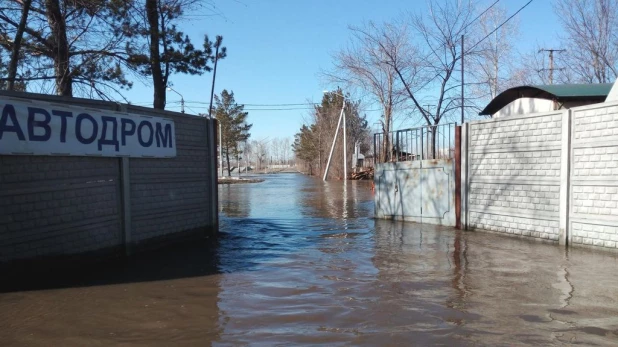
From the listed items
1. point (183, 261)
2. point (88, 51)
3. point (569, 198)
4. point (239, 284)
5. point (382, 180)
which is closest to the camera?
point (239, 284)

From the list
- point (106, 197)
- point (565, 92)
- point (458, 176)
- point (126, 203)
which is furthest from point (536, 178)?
point (106, 197)

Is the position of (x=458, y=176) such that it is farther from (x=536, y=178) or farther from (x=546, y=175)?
(x=546, y=175)

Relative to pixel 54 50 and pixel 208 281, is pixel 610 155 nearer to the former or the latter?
pixel 208 281

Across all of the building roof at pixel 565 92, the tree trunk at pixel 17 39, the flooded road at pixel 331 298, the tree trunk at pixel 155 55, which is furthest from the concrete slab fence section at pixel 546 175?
the tree trunk at pixel 17 39

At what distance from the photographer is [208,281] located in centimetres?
648

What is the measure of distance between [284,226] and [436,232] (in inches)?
154

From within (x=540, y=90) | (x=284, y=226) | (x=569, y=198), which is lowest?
(x=284, y=226)

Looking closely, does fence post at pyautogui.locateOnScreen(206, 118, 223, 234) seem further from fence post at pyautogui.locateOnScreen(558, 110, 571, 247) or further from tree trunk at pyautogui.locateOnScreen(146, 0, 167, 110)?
fence post at pyautogui.locateOnScreen(558, 110, 571, 247)

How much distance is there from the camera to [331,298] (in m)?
5.61

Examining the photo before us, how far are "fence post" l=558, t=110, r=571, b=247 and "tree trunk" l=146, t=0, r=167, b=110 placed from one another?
10627 millimetres

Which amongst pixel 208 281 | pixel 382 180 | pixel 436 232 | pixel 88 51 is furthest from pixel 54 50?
pixel 436 232

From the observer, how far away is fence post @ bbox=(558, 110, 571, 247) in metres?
8.52

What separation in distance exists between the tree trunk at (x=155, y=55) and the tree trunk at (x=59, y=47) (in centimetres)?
258

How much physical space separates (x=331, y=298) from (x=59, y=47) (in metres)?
9.75
